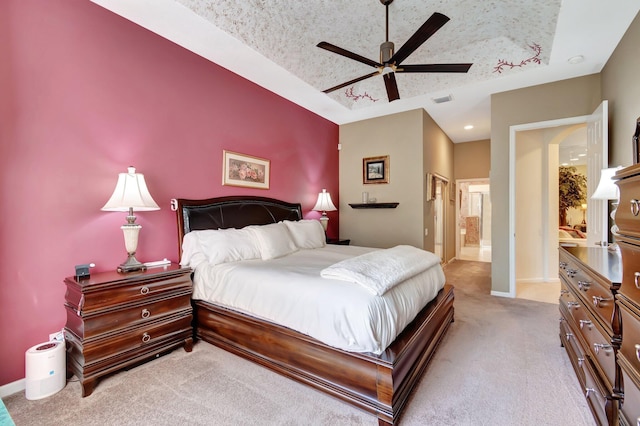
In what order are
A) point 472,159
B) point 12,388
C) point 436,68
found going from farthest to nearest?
point 472,159 < point 436,68 < point 12,388

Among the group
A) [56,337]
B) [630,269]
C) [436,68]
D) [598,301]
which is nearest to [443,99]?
[436,68]

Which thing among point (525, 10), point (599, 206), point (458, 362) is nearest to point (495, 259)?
point (599, 206)

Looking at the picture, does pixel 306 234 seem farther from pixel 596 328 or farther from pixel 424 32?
pixel 596 328

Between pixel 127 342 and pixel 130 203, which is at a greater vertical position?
pixel 130 203

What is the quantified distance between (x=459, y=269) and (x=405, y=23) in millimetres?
4908

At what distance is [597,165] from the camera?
3182 mm

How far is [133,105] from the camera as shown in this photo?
265cm

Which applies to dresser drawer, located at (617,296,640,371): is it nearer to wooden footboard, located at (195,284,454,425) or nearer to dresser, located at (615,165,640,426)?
dresser, located at (615,165,640,426)

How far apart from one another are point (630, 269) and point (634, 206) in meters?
0.25

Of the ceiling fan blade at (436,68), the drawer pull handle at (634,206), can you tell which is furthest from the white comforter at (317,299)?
the ceiling fan blade at (436,68)

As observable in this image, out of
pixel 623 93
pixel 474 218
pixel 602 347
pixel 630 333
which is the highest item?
pixel 623 93

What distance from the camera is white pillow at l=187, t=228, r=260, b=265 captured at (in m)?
2.74

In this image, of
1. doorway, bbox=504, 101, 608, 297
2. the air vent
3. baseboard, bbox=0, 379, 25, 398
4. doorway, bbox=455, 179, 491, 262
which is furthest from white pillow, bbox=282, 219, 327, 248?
doorway, bbox=455, 179, 491, 262

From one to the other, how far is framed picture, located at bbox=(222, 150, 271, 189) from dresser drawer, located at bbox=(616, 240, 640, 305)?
3.42 metres
